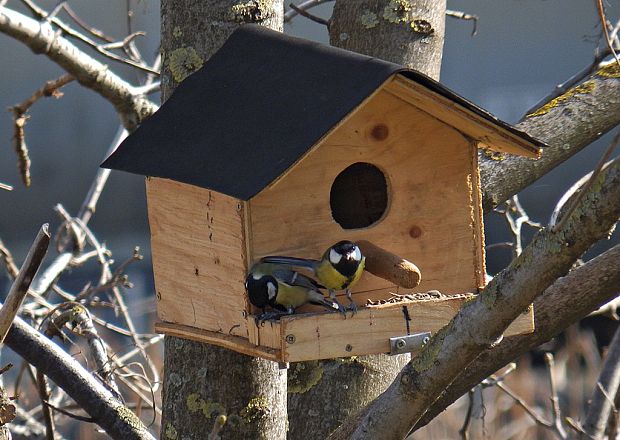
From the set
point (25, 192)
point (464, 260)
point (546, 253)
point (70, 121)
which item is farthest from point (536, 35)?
point (546, 253)

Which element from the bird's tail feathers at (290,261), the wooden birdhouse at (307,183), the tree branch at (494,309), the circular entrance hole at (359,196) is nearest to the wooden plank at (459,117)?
the wooden birdhouse at (307,183)

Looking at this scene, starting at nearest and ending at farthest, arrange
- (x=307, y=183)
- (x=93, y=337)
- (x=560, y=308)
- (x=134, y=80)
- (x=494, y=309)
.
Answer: (x=494, y=309), (x=307, y=183), (x=560, y=308), (x=93, y=337), (x=134, y=80)

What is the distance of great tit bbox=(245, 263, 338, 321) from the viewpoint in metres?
2.01

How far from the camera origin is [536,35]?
739cm

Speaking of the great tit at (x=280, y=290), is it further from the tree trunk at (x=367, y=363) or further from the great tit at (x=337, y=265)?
the tree trunk at (x=367, y=363)

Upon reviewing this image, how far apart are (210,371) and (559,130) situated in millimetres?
1213

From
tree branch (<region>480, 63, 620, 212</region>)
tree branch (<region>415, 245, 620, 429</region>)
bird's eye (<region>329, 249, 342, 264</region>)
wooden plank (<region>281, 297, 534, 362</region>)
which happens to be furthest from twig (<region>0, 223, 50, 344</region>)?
tree branch (<region>480, 63, 620, 212</region>)

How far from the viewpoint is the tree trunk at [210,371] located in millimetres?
2432

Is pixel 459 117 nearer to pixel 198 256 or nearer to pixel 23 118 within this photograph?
pixel 198 256

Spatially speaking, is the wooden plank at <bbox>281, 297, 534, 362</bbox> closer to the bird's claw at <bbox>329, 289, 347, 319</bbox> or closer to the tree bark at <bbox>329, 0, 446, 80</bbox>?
the bird's claw at <bbox>329, 289, 347, 319</bbox>

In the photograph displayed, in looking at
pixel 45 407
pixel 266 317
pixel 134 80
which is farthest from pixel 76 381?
pixel 134 80

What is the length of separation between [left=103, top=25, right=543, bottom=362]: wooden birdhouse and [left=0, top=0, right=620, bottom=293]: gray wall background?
4918 millimetres

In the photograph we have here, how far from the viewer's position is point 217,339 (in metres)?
2.21

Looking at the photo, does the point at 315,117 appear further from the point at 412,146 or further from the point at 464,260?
the point at 464,260
